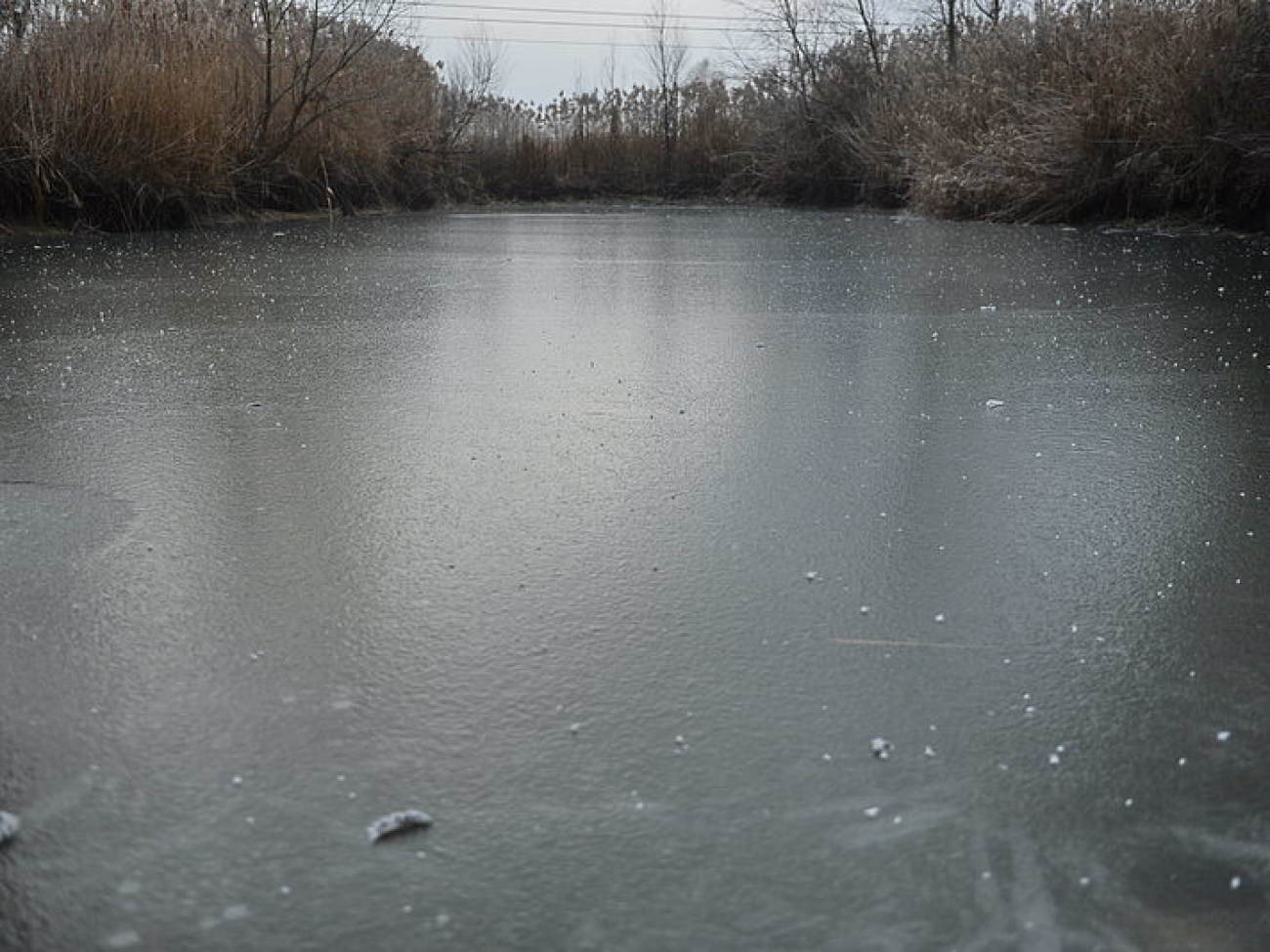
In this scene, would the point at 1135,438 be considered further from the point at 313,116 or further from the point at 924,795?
the point at 313,116

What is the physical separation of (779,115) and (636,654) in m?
21.6

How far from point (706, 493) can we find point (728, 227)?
11811mm

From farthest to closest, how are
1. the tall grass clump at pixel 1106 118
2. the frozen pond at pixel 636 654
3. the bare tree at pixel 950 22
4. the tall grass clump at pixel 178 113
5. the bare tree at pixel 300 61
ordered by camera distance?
the bare tree at pixel 950 22
the bare tree at pixel 300 61
the tall grass clump at pixel 1106 118
the tall grass clump at pixel 178 113
the frozen pond at pixel 636 654

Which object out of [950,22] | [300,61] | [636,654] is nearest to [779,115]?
[950,22]

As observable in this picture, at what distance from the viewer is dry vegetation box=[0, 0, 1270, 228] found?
10.2 m

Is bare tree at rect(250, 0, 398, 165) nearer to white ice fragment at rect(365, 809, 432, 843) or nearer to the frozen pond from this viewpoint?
the frozen pond

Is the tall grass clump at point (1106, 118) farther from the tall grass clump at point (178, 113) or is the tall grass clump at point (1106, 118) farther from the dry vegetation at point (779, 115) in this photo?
the tall grass clump at point (178, 113)

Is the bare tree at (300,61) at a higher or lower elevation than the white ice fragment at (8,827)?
higher

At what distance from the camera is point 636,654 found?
1864 mm

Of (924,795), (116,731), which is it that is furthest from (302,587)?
(924,795)

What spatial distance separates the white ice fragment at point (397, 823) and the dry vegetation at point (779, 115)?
387 inches

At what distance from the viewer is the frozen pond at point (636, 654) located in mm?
1284

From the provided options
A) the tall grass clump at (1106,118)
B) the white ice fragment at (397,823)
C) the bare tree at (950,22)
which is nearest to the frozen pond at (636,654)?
the white ice fragment at (397,823)

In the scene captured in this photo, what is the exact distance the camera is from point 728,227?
46.3ft
